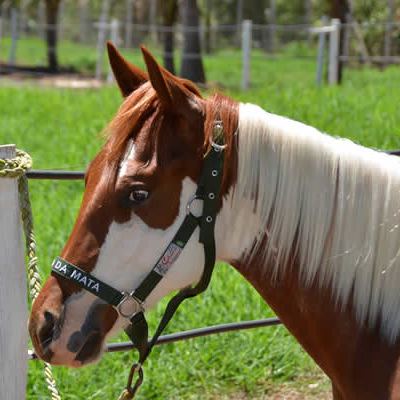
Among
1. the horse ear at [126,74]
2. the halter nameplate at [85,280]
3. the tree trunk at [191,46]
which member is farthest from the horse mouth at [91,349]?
the tree trunk at [191,46]

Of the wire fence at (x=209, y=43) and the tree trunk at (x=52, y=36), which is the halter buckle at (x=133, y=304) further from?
the tree trunk at (x=52, y=36)

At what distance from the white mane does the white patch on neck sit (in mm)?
284

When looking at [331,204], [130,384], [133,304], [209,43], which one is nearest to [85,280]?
[133,304]

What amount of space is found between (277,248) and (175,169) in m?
0.35

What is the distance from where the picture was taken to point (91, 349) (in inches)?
65.5

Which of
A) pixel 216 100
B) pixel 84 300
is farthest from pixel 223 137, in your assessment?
pixel 84 300

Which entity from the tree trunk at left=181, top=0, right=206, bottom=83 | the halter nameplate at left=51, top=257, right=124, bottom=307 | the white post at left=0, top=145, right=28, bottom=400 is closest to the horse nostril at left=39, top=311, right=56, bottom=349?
the halter nameplate at left=51, top=257, right=124, bottom=307

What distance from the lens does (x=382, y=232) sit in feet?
5.39

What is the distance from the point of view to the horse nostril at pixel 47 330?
5.32 ft

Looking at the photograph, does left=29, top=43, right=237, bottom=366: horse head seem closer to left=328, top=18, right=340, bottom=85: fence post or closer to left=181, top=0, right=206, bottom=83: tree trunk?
left=328, top=18, right=340, bottom=85: fence post

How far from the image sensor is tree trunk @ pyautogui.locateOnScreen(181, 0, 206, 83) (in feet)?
44.8

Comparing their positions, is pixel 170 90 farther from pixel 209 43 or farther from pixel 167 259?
pixel 209 43

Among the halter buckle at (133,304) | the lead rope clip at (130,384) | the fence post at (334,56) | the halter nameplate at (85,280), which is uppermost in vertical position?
the fence post at (334,56)

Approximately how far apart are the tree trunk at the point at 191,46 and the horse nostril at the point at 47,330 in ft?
40.5
